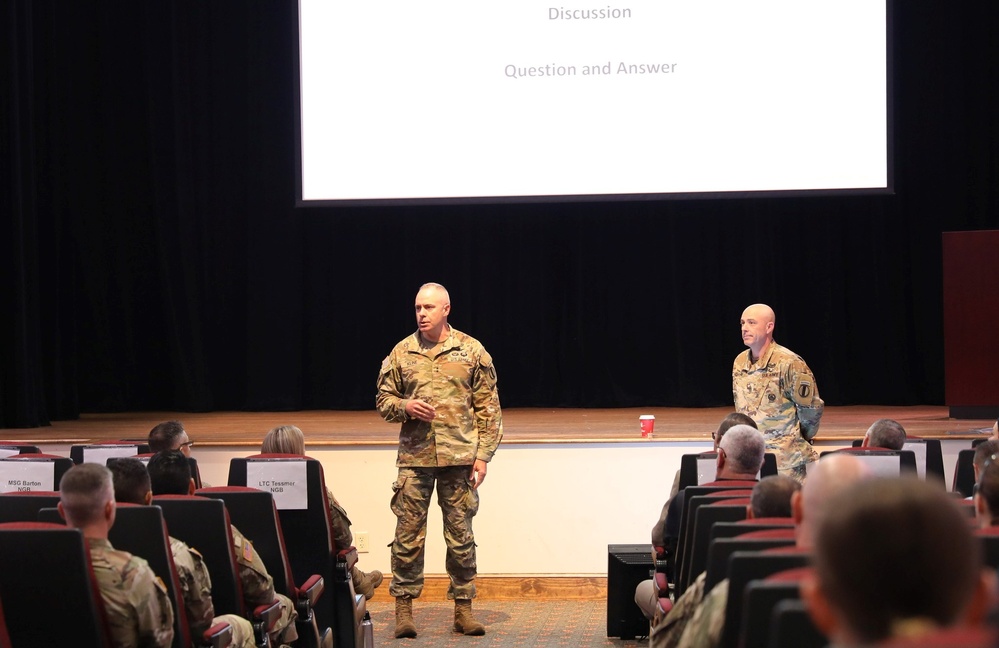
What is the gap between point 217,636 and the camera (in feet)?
10.8

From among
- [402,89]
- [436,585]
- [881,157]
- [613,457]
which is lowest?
[436,585]

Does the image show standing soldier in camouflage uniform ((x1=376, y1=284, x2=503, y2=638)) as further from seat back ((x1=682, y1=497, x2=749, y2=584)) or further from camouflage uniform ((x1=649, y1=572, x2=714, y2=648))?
camouflage uniform ((x1=649, y1=572, x2=714, y2=648))

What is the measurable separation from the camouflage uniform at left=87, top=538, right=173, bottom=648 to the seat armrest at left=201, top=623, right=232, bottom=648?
1.24 feet

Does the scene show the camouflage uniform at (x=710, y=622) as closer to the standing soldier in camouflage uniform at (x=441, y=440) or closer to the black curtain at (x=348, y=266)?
the standing soldier in camouflage uniform at (x=441, y=440)

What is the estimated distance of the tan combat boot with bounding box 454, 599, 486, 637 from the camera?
5.72m

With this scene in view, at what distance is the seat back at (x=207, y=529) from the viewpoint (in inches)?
138

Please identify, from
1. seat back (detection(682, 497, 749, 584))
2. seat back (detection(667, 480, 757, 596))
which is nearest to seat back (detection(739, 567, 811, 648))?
seat back (detection(682, 497, 749, 584))

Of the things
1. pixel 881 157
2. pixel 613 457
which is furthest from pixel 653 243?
pixel 613 457

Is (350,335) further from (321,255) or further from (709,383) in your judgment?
(709,383)

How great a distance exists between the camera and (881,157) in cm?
803

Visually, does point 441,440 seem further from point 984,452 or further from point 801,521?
point 801,521

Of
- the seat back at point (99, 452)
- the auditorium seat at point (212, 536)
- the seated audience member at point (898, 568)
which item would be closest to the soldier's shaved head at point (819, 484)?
the seated audience member at point (898, 568)

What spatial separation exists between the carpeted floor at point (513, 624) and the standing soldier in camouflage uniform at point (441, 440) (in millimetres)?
105

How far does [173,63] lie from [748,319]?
20.3 ft
